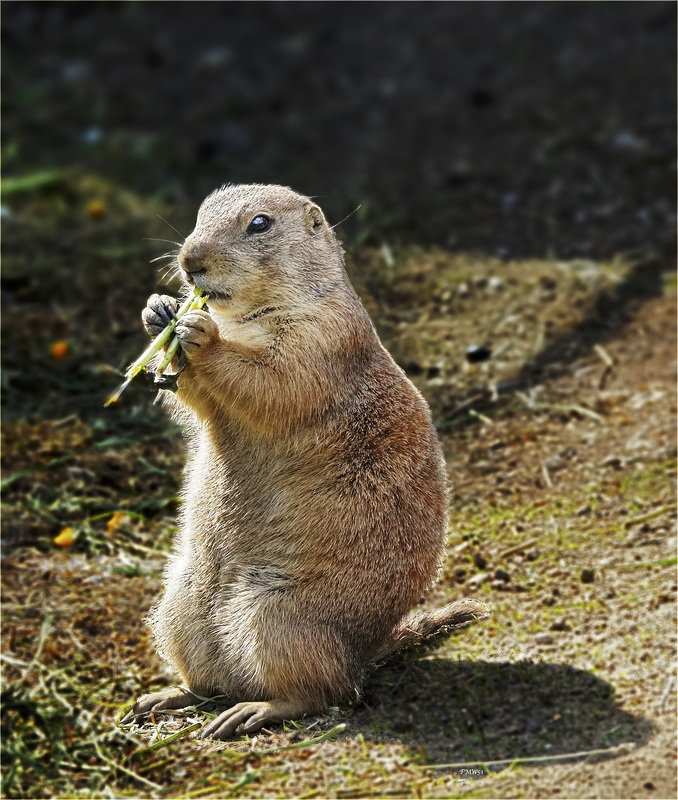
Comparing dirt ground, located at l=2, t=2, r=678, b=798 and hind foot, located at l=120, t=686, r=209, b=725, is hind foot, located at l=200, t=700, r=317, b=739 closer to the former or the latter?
dirt ground, located at l=2, t=2, r=678, b=798

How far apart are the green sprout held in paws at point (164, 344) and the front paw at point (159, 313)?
0.09ft

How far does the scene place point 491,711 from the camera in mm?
4691

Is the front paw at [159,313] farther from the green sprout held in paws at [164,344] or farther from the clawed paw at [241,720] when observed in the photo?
the clawed paw at [241,720]

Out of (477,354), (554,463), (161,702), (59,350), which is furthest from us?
(59,350)

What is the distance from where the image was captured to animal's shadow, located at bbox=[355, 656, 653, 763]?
4426 millimetres

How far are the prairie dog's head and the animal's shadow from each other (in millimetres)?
1825

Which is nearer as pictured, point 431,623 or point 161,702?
point 161,702

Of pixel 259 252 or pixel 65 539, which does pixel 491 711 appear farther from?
pixel 65 539

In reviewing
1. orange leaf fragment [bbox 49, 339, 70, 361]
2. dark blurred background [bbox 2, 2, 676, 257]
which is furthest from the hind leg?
dark blurred background [bbox 2, 2, 676, 257]

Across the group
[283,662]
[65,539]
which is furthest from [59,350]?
[283,662]

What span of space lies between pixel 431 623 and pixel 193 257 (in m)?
2.09

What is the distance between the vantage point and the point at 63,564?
6309 mm

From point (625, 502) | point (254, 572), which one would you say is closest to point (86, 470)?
point (254, 572)

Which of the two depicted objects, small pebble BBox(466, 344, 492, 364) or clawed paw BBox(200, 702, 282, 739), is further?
small pebble BBox(466, 344, 492, 364)
